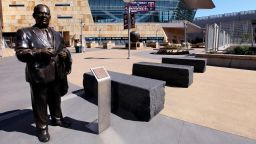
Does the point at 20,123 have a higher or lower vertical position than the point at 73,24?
lower

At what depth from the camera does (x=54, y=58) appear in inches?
167

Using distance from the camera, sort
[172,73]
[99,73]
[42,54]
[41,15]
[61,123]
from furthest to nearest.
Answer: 1. [172,73]
2. [61,123]
3. [99,73]
4. [41,15]
5. [42,54]

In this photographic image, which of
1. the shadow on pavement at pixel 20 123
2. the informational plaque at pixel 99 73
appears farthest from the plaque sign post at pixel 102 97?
the shadow on pavement at pixel 20 123

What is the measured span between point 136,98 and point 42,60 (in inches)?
83.3

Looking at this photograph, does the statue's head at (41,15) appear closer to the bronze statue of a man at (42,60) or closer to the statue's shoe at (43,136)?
the bronze statue of a man at (42,60)

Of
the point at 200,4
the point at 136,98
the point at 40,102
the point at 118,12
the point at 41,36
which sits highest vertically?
the point at 200,4

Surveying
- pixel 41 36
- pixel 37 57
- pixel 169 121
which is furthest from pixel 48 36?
pixel 169 121

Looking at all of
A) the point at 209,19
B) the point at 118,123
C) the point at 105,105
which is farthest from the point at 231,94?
the point at 209,19

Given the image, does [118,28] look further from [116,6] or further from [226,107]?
[226,107]

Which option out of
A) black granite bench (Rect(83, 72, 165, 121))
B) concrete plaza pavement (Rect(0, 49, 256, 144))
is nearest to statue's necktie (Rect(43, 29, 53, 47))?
concrete plaza pavement (Rect(0, 49, 256, 144))

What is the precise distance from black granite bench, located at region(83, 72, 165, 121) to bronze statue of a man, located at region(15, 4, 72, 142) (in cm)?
153

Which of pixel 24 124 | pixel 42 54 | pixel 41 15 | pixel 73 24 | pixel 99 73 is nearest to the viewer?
pixel 42 54

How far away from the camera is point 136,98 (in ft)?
17.4

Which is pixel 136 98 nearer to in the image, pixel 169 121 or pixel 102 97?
pixel 169 121
